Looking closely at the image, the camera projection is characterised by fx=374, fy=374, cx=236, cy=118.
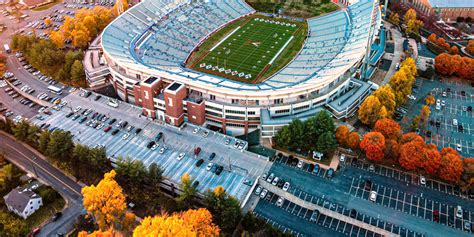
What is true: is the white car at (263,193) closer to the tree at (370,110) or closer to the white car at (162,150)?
the white car at (162,150)

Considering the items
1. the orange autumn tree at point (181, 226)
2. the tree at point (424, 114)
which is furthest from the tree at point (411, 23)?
the orange autumn tree at point (181, 226)

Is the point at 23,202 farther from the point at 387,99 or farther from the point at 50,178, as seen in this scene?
the point at 387,99

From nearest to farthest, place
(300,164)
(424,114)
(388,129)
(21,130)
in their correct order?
1. (300,164)
2. (388,129)
3. (21,130)
4. (424,114)

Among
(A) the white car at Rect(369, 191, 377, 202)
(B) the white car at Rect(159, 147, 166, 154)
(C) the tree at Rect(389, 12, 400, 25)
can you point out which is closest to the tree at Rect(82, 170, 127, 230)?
(B) the white car at Rect(159, 147, 166, 154)

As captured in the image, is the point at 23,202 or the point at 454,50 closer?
the point at 23,202

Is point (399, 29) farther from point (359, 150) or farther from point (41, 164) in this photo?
point (41, 164)

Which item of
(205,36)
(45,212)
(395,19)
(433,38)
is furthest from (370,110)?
(45,212)

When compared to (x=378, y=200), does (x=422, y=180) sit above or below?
above

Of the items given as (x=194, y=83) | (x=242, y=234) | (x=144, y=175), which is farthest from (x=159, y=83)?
(x=242, y=234)
